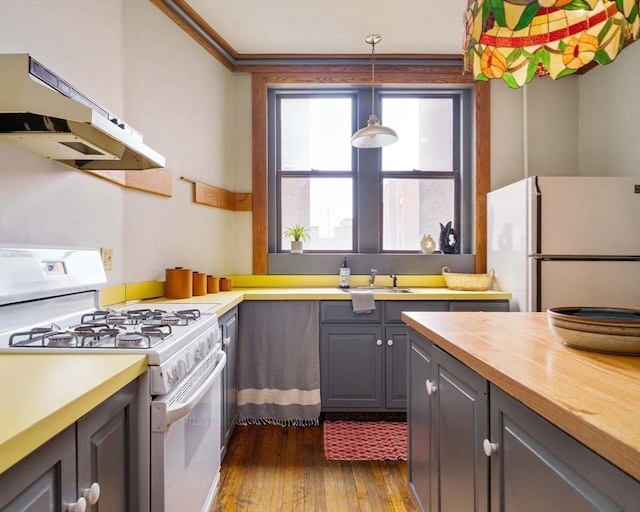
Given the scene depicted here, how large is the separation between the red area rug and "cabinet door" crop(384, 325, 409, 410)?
0.56 feet

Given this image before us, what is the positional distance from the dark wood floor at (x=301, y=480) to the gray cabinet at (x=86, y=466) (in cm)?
96

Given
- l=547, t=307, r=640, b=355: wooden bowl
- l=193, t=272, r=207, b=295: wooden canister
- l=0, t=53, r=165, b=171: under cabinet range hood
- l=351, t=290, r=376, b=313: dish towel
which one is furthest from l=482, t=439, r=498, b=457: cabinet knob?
l=193, t=272, r=207, b=295: wooden canister

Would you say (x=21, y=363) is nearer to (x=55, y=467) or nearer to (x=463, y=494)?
(x=55, y=467)

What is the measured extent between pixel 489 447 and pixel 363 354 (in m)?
1.67

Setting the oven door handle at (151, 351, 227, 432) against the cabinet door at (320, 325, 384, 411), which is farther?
the cabinet door at (320, 325, 384, 411)

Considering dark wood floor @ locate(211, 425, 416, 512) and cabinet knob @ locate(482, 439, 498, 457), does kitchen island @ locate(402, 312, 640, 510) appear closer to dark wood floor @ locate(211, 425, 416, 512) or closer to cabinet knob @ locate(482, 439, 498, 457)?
cabinet knob @ locate(482, 439, 498, 457)

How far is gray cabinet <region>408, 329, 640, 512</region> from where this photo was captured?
582 mm

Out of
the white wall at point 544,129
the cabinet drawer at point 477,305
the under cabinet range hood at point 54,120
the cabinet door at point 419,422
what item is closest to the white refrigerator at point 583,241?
the cabinet drawer at point 477,305

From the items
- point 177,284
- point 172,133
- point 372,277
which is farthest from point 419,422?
point 172,133

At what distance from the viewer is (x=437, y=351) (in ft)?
4.12

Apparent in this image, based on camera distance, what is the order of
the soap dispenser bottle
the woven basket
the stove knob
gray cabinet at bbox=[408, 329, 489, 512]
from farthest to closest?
the soap dispenser bottle < the woven basket < the stove knob < gray cabinet at bbox=[408, 329, 489, 512]

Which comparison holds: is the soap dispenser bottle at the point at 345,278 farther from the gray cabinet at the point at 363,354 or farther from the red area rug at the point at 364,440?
the red area rug at the point at 364,440

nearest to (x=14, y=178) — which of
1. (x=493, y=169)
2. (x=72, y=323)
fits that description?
(x=72, y=323)

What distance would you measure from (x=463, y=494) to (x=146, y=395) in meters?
0.95
